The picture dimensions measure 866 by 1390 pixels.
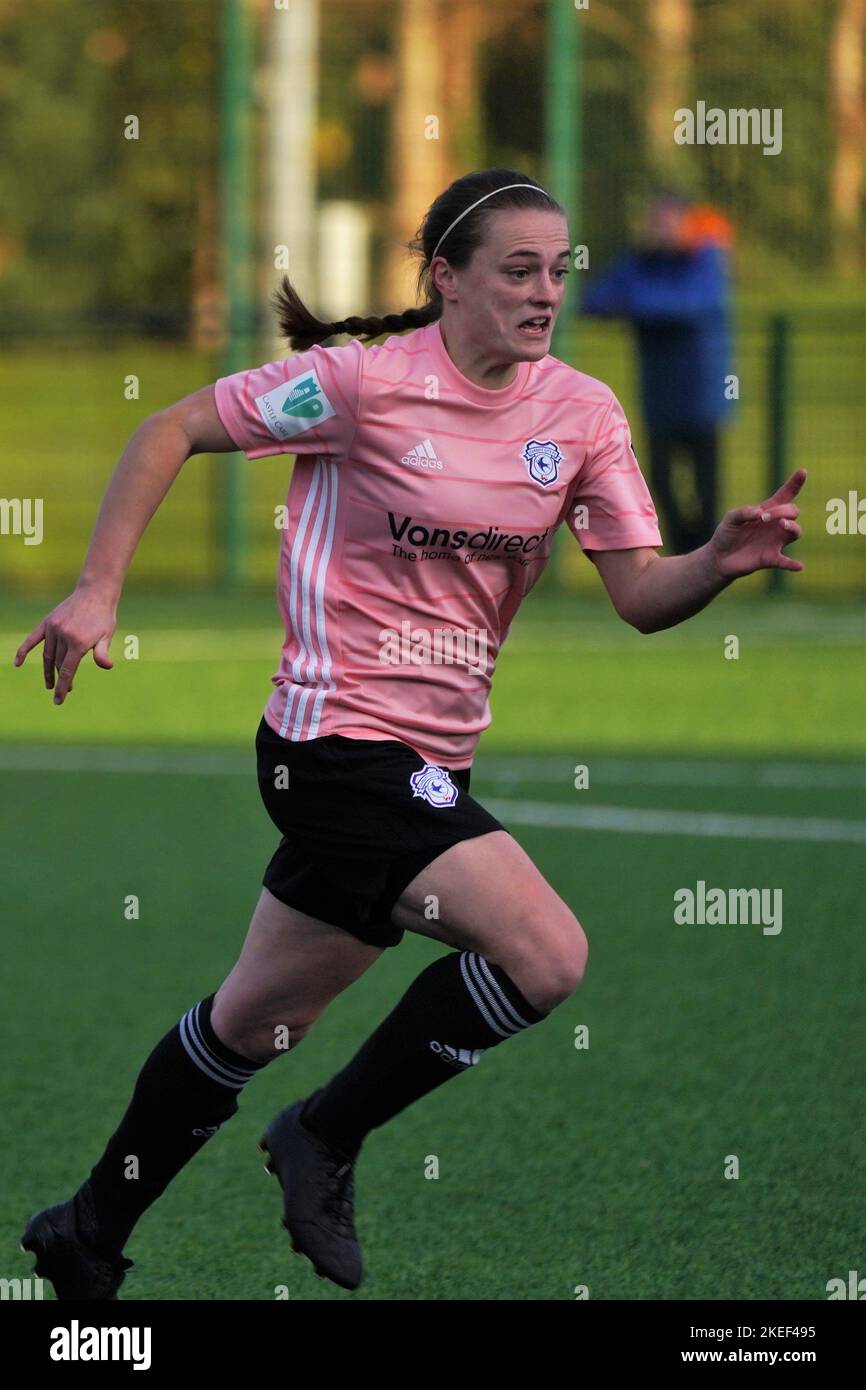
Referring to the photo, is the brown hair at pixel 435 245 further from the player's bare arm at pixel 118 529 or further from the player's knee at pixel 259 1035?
the player's knee at pixel 259 1035

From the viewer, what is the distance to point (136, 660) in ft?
46.2

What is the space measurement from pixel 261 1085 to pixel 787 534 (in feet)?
7.61

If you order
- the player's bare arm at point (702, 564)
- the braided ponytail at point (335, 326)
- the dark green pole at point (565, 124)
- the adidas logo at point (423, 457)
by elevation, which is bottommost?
the player's bare arm at point (702, 564)

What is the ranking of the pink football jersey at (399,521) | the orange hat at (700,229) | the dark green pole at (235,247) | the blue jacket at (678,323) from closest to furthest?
1. the pink football jersey at (399,521)
2. the orange hat at (700,229)
3. the blue jacket at (678,323)
4. the dark green pole at (235,247)

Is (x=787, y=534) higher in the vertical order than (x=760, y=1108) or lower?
higher

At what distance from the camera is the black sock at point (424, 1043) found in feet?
13.3

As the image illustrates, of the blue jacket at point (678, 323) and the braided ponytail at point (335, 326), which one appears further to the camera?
the blue jacket at point (678, 323)

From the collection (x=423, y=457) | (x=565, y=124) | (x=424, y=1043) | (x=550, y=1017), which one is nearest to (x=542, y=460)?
(x=423, y=457)

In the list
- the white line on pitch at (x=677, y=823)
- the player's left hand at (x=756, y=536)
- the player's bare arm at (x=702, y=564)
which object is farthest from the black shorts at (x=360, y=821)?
the white line on pitch at (x=677, y=823)

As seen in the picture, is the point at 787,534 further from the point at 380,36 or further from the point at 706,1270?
the point at 380,36

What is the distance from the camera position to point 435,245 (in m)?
4.34

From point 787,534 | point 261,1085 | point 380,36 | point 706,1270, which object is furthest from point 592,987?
point 380,36

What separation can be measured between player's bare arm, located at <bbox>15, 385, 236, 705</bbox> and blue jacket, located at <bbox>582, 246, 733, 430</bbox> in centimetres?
1284
